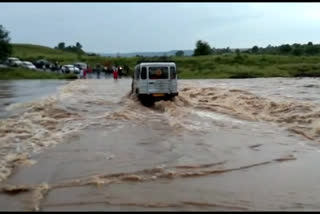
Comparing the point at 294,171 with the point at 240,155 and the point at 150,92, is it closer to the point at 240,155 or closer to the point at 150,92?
the point at 240,155

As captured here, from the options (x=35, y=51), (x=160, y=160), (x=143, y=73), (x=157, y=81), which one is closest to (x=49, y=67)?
(x=35, y=51)

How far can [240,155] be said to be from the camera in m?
11.8

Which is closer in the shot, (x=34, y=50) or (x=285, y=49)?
(x=285, y=49)

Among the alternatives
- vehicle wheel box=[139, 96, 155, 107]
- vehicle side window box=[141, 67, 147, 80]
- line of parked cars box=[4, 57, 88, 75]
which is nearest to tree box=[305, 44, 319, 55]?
line of parked cars box=[4, 57, 88, 75]

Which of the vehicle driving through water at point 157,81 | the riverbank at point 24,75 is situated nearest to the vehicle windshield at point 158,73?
the vehicle driving through water at point 157,81

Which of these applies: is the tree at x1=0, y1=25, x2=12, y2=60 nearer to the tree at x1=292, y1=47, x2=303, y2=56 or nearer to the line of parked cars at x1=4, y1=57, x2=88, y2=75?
the line of parked cars at x1=4, y1=57, x2=88, y2=75

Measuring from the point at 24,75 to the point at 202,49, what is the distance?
116 feet

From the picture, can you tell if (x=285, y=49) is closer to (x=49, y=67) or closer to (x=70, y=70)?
(x=49, y=67)

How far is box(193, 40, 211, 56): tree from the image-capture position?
82.6 metres

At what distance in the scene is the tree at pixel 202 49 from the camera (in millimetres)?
82562

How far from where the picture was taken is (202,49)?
82875 mm

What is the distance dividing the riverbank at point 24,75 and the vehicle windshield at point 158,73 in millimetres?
33617

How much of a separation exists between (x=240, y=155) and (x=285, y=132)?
14.7 feet

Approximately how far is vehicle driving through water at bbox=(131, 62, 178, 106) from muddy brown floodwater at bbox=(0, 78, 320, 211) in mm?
1787
